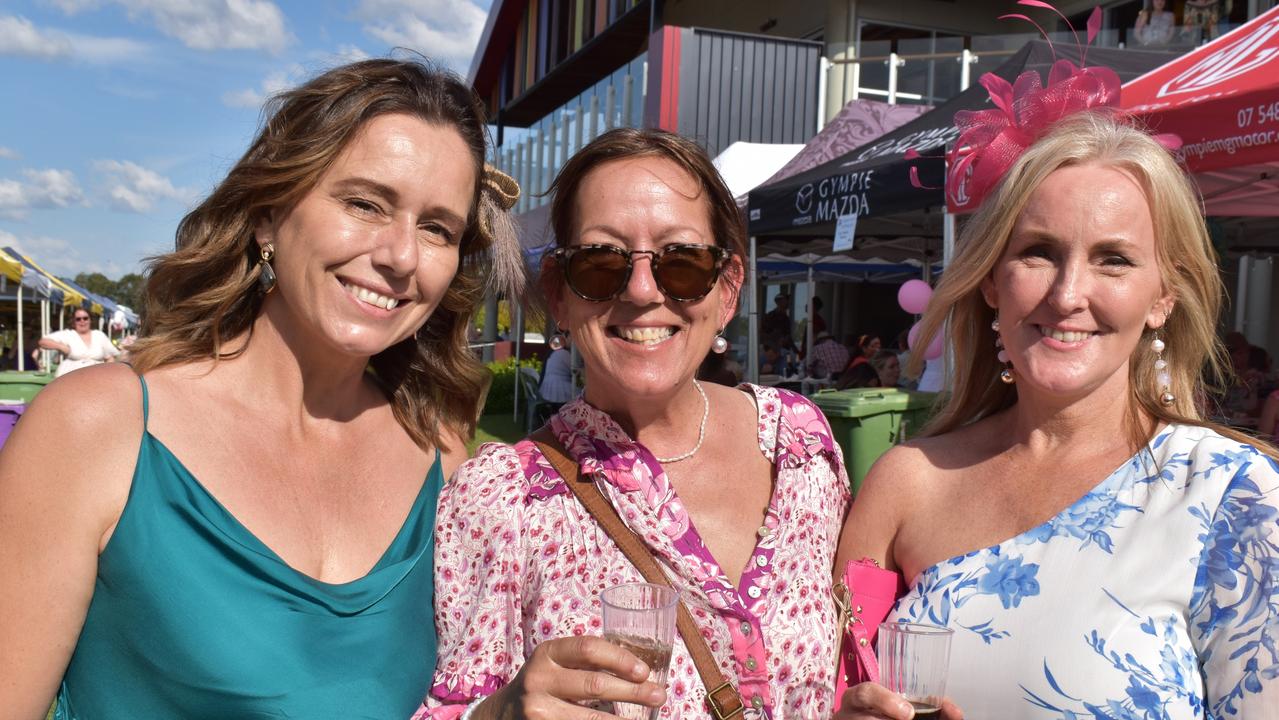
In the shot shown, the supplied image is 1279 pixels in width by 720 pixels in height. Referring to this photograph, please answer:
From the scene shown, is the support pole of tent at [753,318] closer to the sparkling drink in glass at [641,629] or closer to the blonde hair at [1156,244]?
the blonde hair at [1156,244]

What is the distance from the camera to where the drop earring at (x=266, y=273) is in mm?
2186

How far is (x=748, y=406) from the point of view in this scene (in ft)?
7.96

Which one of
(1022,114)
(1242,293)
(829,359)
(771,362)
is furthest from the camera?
(771,362)

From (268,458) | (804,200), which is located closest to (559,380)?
(804,200)

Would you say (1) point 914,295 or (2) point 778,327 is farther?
(2) point 778,327

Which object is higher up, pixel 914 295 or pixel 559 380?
pixel 914 295

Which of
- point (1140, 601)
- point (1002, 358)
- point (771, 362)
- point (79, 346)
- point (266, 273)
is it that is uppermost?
point (266, 273)

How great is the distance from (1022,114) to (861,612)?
1215 mm

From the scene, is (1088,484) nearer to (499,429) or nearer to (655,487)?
(655,487)

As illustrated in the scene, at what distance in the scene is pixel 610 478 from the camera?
80.7 inches

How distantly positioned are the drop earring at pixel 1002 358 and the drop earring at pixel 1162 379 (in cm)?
29

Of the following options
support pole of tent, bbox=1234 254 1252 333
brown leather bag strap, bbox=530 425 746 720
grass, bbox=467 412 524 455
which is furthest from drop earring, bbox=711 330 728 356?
grass, bbox=467 412 524 455

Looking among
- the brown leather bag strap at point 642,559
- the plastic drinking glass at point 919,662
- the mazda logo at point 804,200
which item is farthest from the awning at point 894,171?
the plastic drinking glass at point 919,662

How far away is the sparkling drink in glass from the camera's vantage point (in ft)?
4.68
